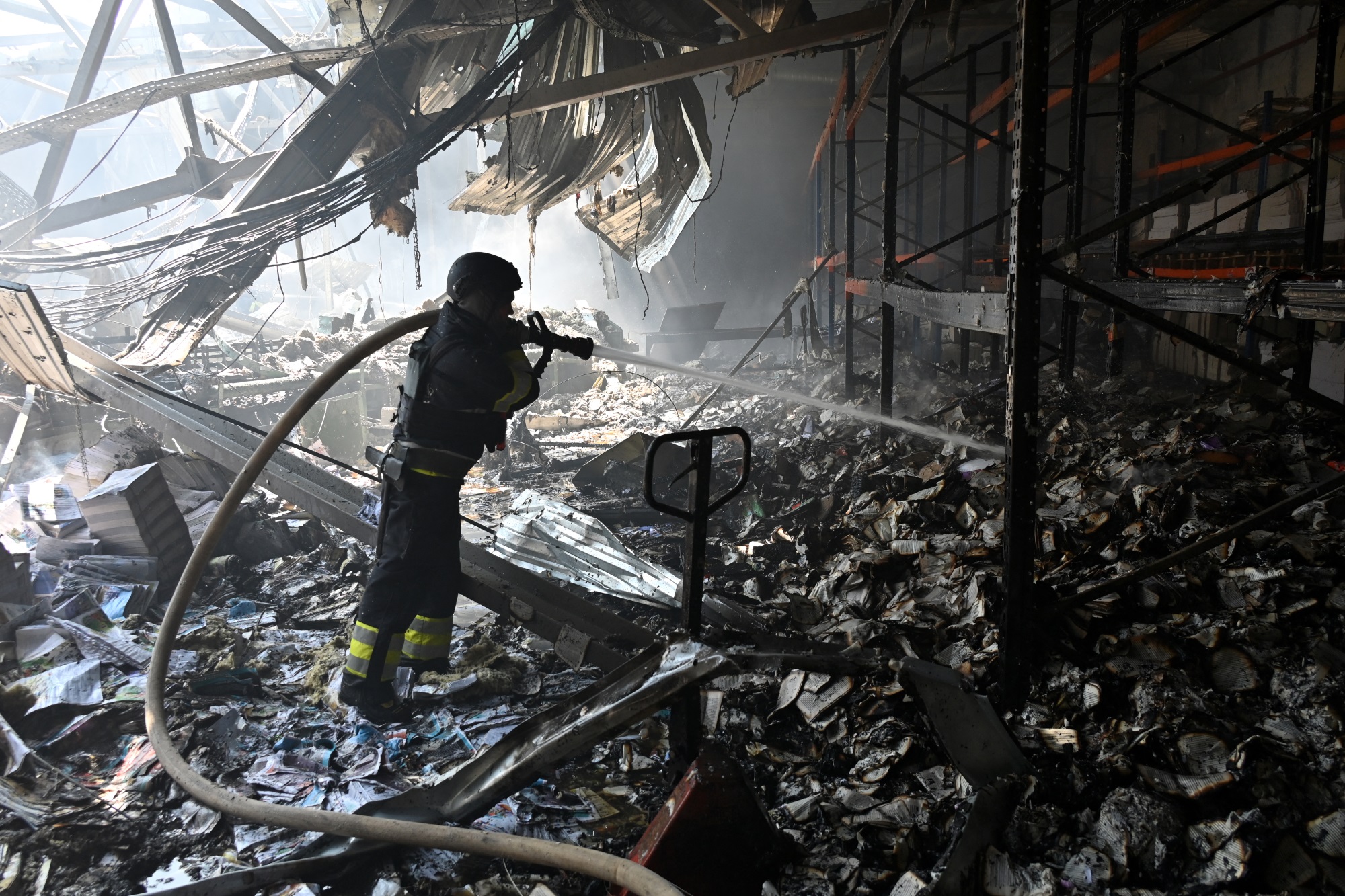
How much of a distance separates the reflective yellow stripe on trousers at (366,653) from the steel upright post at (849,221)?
575 cm

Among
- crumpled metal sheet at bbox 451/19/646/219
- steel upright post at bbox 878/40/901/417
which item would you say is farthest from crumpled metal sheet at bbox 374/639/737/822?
steel upright post at bbox 878/40/901/417

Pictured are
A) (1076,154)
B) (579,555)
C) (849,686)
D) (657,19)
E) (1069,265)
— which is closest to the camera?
(849,686)

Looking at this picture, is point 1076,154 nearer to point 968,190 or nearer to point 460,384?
point 968,190

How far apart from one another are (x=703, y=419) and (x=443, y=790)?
8.15 metres

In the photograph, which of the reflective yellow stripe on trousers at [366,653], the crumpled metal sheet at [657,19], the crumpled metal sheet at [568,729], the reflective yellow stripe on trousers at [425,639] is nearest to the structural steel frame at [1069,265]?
the crumpled metal sheet at [568,729]

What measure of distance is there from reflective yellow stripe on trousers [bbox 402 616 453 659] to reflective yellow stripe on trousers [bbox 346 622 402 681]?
6 cm

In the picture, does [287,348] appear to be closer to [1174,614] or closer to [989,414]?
[989,414]

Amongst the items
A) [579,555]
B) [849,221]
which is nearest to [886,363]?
[849,221]

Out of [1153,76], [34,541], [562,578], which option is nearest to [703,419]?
[562,578]

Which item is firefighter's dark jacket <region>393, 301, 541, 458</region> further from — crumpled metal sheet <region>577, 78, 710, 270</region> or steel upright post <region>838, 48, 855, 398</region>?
steel upright post <region>838, 48, 855, 398</region>

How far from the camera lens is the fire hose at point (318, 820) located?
5.57 feet

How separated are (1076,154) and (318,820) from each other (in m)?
6.31

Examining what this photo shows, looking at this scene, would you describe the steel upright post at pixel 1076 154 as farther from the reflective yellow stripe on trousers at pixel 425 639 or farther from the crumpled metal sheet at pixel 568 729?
the reflective yellow stripe on trousers at pixel 425 639

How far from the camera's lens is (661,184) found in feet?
20.7
